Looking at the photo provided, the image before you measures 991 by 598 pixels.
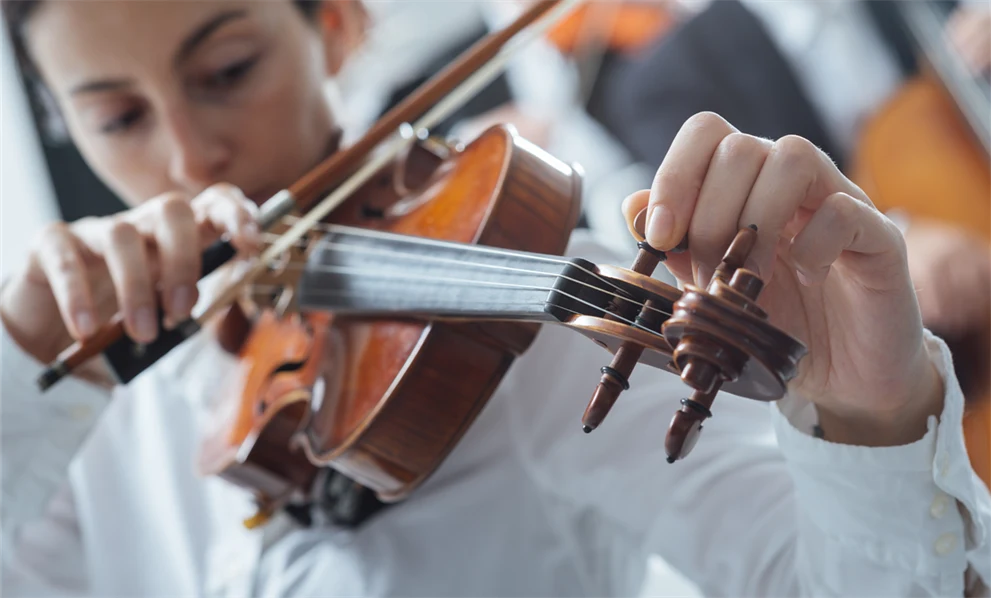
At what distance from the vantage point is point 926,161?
116 centimetres

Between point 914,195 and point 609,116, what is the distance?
577 mm

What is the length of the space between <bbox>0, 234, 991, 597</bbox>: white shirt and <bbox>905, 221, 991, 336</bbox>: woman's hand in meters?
0.23

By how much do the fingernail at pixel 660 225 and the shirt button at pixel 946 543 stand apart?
0.19 m

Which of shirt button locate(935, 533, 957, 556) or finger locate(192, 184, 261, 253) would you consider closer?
shirt button locate(935, 533, 957, 556)

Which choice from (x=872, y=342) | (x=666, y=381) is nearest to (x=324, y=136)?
(x=666, y=381)

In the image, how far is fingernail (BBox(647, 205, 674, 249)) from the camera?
0.33 m

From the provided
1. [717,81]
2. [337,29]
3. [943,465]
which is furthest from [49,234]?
[717,81]

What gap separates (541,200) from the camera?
1.53 feet

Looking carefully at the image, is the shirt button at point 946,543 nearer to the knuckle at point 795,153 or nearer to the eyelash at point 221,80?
the knuckle at point 795,153

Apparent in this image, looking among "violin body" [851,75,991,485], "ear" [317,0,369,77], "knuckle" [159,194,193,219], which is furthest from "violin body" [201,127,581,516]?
"violin body" [851,75,991,485]

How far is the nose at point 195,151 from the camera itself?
0.61 metres

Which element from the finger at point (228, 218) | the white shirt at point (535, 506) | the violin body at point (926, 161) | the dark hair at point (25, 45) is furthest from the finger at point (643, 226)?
the violin body at point (926, 161)

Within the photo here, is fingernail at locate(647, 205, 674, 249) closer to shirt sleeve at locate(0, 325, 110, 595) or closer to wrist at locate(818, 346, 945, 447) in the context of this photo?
wrist at locate(818, 346, 945, 447)

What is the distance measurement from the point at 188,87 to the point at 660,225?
0.40 m
